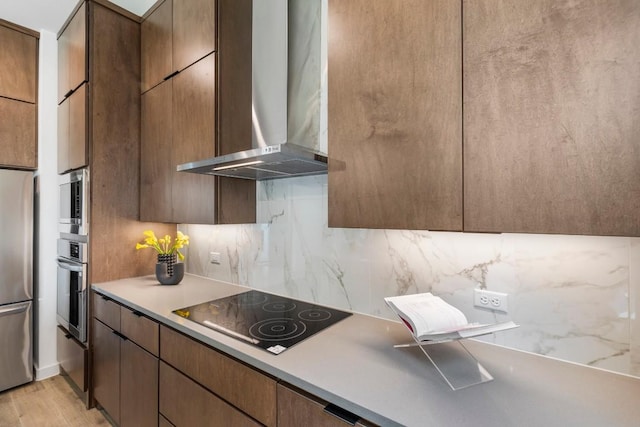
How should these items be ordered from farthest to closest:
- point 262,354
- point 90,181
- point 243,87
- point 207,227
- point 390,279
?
1. point 207,227
2. point 90,181
3. point 243,87
4. point 390,279
5. point 262,354

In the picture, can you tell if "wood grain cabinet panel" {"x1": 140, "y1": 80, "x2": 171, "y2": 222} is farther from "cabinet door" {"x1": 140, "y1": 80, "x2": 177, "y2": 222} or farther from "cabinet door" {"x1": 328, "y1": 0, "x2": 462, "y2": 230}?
"cabinet door" {"x1": 328, "y1": 0, "x2": 462, "y2": 230}

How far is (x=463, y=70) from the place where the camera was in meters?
0.91

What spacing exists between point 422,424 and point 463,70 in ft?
3.14

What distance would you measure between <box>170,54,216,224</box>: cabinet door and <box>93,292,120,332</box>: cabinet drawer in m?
0.66

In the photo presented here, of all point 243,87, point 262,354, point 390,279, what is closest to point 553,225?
point 390,279

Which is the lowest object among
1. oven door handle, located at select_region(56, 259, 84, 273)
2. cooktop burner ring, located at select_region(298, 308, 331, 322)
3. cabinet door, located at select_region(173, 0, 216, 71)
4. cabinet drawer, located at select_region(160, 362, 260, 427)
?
cabinet drawer, located at select_region(160, 362, 260, 427)

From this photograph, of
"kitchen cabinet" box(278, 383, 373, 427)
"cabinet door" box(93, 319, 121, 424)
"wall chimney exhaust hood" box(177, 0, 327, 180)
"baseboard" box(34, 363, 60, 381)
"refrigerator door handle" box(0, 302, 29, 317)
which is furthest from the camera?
"baseboard" box(34, 363, 60, 381)

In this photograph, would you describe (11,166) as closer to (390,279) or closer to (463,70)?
(390,279)

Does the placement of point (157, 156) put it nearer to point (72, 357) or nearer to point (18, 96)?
point (18, 96)

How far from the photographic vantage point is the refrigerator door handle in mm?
2394

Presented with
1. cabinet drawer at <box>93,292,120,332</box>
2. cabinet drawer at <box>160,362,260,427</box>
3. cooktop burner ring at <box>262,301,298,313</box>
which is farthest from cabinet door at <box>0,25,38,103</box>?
cooktop burner ring at <box>262,301,298,313</box>

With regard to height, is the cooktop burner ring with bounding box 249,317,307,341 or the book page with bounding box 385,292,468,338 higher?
the book page with bounding box 385,292,468,338

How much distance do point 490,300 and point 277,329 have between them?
870mm

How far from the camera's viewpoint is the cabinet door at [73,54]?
7.15 feet
